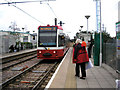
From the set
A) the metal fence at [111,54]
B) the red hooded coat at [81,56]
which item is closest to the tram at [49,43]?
the metal fence at [111,54]

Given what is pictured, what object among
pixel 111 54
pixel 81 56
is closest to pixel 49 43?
pixel 111 54

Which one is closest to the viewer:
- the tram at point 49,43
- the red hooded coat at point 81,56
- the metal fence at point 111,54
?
the red hooded coat at point 81,56

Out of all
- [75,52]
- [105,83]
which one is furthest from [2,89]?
[105,83]

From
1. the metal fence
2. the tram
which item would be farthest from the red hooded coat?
the tram

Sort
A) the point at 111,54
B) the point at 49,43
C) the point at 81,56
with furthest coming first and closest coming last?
the point at 49,43
the point at 111,54
the point at 81,56

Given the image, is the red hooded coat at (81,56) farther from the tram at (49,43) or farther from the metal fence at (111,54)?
the tram at (49,43)

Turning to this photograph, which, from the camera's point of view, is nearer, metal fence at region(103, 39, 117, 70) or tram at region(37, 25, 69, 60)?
metal fence at region(103, 39, 117, 70)

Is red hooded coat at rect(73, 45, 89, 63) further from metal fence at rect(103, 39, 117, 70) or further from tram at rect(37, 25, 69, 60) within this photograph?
tram at rect(37, 25, 69, 60)

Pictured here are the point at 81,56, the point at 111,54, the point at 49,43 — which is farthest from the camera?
the point at 49,43

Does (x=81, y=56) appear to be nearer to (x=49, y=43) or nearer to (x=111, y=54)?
(x=111, y=54)

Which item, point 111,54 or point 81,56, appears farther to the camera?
point 111,54

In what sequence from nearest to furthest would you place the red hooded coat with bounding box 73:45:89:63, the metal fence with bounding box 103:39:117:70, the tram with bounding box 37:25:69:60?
the red hooded coat with bounding box 73:45:89:63
the metal fence with bounding box 103:39:117:70
the tram with bounding box 37:25:69:60

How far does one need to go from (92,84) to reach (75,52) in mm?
1573

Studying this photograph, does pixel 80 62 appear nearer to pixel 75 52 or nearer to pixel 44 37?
pixel 75 52
